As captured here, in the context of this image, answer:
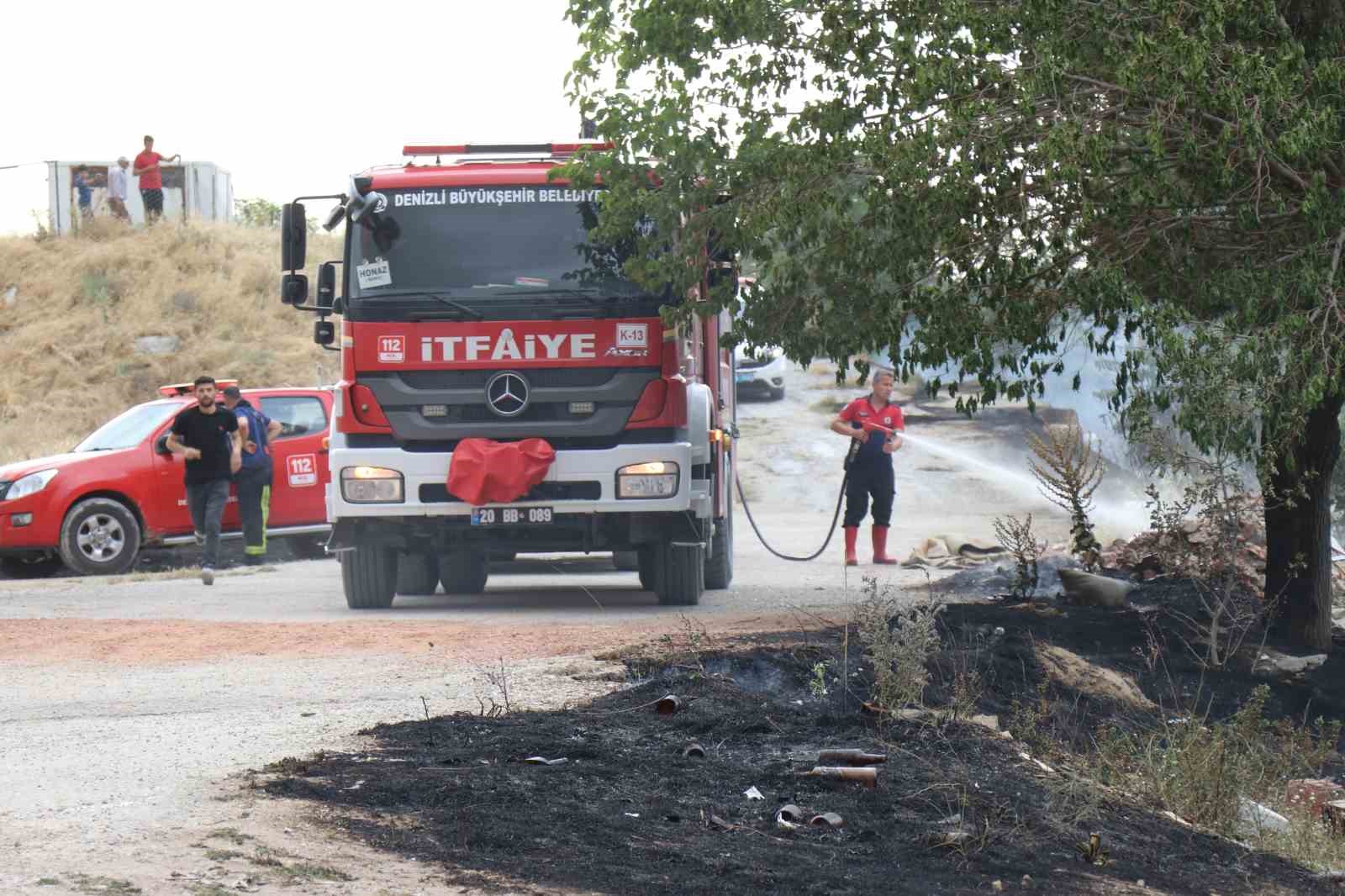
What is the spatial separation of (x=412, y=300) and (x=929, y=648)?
4.73 m

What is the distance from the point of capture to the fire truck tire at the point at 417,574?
1480cm

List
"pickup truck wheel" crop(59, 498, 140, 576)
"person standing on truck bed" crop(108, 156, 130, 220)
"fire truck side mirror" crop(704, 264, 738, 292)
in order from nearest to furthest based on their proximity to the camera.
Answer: "fire truck side mirror" crop(704, 264, 738, 292) → "pickup truck wheel" crop(59, 498, 140, 576) → "person standing on truck bed" crop(108, 156, 130, 220)

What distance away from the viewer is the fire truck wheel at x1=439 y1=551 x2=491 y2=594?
49.8 feet

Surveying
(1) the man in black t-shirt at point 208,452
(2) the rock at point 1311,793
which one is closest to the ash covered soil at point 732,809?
(2) the rock at point 1311,793

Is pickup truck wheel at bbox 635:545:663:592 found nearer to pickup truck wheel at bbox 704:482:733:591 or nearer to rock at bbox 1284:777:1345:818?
pickup truck wheel at bbox 704:482:733:591

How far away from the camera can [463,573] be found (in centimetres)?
1529

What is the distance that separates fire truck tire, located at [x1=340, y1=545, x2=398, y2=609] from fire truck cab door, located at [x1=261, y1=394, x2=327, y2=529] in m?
5.13

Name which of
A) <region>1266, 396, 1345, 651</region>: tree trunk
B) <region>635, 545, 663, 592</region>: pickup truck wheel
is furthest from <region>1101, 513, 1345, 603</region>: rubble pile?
<region>635, 545, 663, 592</region>: pickup truck wheel

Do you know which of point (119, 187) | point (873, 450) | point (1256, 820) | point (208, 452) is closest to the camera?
point (1256, 820)

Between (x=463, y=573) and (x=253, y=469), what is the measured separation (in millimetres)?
3198

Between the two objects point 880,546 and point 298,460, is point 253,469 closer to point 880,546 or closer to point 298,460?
point 298,460

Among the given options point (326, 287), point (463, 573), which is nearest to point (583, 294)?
point (326, 287)

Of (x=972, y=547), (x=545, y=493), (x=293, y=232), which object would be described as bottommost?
(x=972, y=547)

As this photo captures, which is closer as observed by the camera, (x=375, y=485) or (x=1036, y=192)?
(x=1036, y=192)
